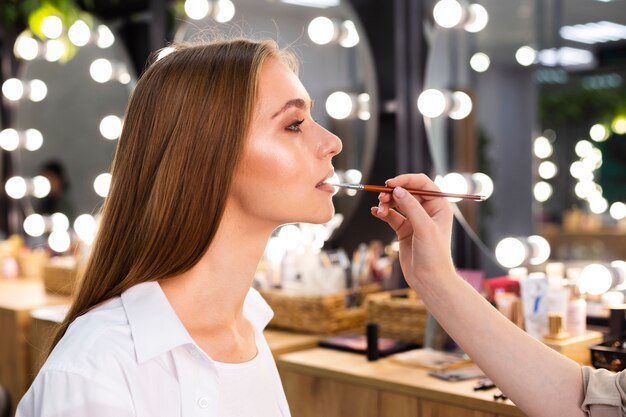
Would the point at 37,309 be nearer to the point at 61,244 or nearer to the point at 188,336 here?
the point at 61,244

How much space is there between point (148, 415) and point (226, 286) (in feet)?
0.76

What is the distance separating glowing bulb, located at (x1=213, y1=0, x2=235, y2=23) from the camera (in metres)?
2.71

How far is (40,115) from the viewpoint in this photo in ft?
12.5

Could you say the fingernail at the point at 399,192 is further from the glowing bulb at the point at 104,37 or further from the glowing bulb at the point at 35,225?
the glowing bulb at the point at 35,225

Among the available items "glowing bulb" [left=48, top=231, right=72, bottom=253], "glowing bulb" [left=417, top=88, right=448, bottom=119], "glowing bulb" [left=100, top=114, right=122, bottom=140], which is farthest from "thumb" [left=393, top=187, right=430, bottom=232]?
"glowing bulb" [left=48, top=231, right=72, bottom=253]

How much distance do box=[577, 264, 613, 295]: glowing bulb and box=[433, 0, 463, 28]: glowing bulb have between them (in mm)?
796

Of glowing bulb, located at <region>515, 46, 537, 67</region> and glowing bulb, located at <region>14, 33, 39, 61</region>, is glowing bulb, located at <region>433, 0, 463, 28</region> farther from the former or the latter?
glowing bulb, located at <region>14, 33, 39, 61</region>

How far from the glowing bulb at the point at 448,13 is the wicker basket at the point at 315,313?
0.81m

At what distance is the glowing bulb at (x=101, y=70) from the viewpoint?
10.9 feet

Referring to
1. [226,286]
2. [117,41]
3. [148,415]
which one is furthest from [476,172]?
[117,41]

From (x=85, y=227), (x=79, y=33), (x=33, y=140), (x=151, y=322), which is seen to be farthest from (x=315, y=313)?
(x=33, y=140)

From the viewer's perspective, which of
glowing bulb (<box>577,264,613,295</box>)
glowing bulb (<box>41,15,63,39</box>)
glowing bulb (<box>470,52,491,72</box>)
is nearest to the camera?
glowing bulb (<box>577,264,613,295</box>)

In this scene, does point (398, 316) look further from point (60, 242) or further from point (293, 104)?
point (60, 242)

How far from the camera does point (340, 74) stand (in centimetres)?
241
